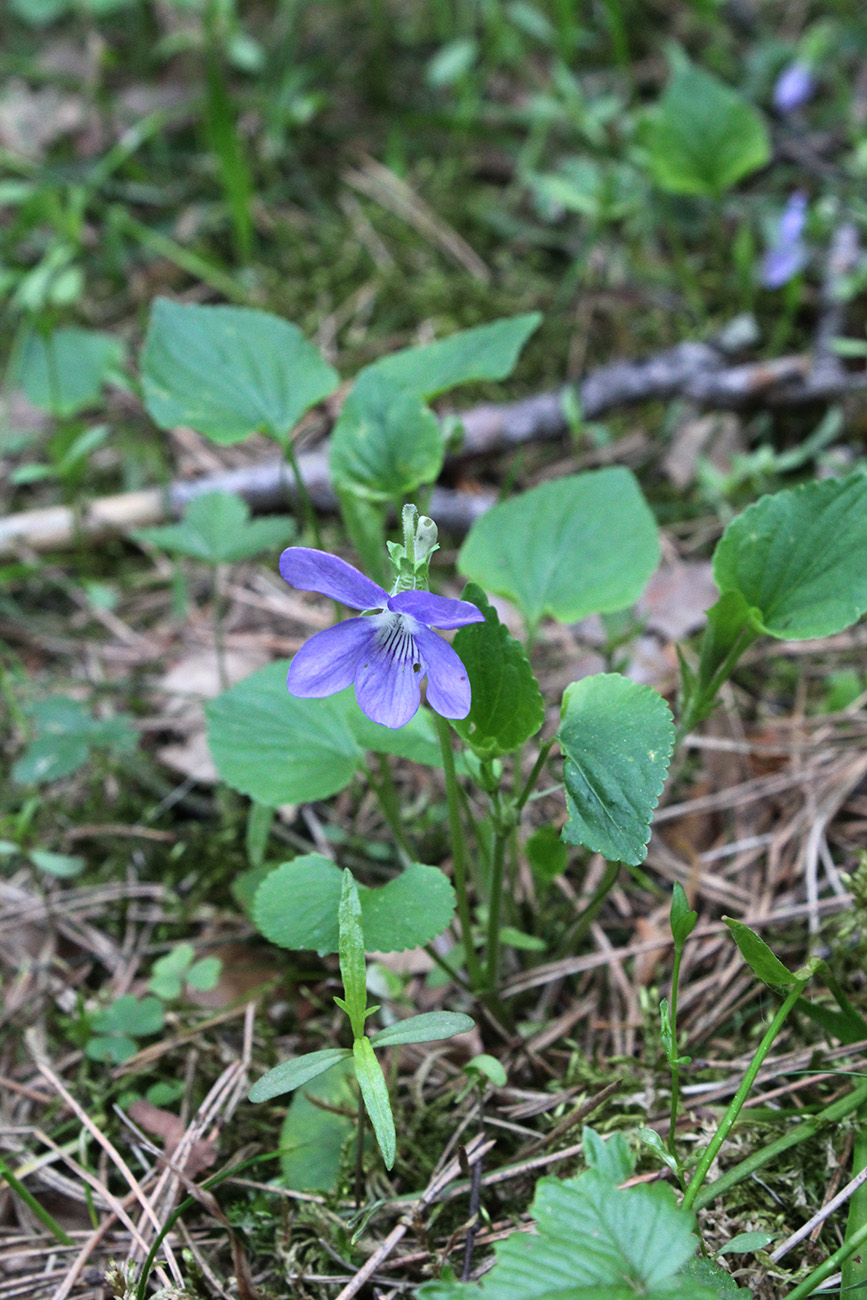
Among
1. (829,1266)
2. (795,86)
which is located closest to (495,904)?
(829,1266)

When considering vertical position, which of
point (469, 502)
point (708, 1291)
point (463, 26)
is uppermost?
point (463, 26)

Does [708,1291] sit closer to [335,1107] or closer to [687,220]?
[335,1107]

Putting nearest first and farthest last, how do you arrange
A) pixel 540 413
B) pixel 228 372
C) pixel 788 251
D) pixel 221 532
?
pixel 228 372 → pixel 221 532 → pixel 540 413 → pixel 788 251

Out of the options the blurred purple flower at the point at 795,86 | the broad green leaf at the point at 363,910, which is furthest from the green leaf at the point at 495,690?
the blurred purple flower at the point at 795,86

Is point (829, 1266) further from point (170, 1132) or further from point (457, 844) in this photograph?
point (170, 1132)

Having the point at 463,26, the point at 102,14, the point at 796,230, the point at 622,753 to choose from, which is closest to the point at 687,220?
the point at 796,230

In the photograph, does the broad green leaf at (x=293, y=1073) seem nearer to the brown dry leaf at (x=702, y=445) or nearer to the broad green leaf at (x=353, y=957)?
the broad green leaf at (x=353, y=957)

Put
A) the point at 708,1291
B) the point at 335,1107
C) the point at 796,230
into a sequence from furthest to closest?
1. the point at 796,230
2. the point at 335,1107
3. the point at 708,1291
